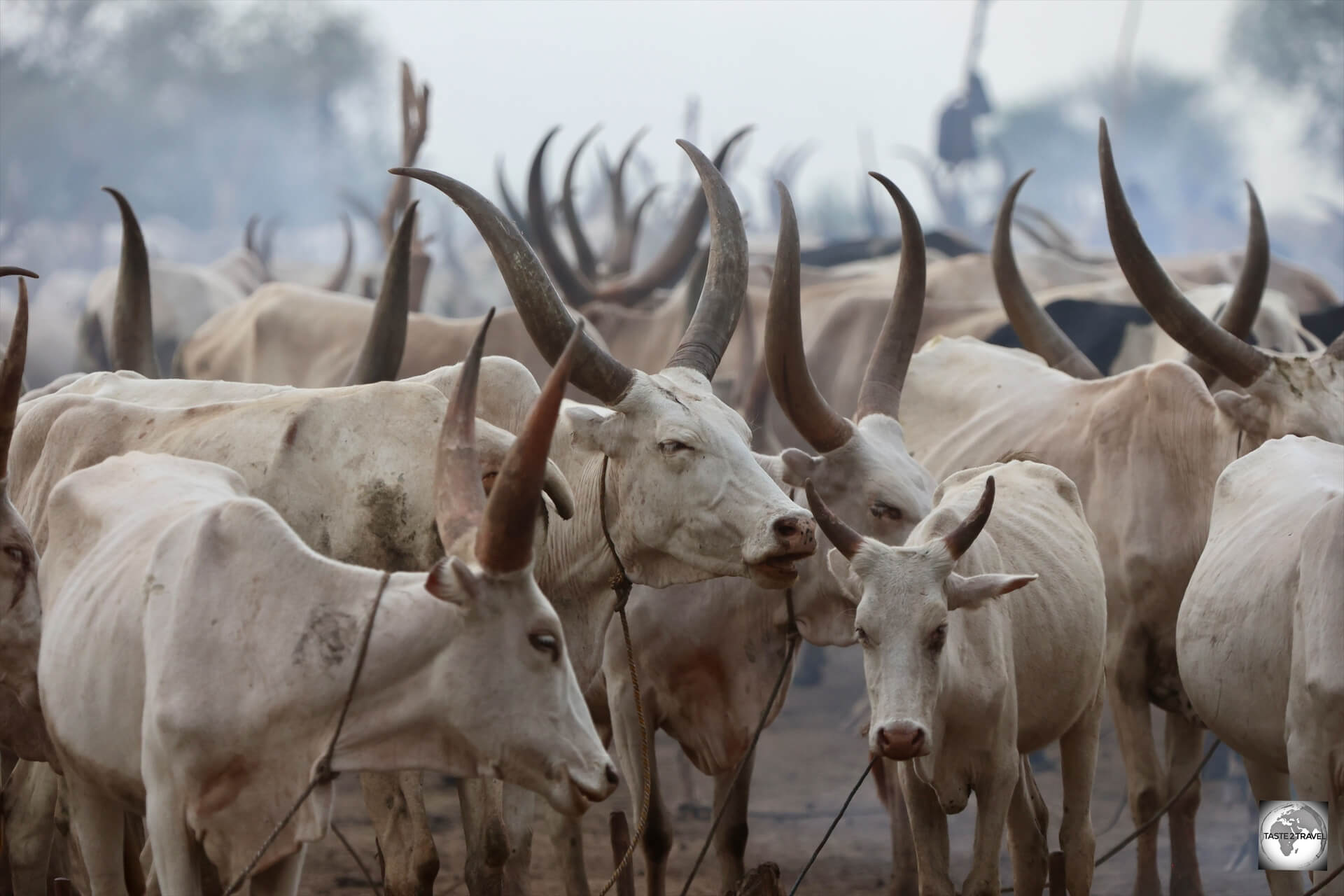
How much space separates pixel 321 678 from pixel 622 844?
226 centimetres

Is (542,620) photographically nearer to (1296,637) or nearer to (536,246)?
(1296,637)

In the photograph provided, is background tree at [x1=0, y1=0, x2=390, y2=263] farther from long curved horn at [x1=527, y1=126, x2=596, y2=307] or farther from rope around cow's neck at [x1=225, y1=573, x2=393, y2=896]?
rope around cow's neck at [x1=225, y1=573, x2=393, y2=896]

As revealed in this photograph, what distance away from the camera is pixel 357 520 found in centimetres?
350

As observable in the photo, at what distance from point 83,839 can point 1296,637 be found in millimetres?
2771

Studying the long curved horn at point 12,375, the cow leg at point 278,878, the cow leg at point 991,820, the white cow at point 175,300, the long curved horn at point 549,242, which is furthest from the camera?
the white cow at point 175,300

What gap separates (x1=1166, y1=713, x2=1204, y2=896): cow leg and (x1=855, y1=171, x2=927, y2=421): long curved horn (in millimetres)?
1556

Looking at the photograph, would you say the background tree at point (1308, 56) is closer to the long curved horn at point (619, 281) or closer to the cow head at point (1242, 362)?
the long curved horn at point (619, 281)

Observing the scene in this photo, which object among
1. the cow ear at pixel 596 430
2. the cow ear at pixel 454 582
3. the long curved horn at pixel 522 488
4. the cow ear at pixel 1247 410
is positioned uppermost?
the long curved horn at pixel 522 488

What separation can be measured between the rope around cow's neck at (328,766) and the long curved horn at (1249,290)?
4.33 meters

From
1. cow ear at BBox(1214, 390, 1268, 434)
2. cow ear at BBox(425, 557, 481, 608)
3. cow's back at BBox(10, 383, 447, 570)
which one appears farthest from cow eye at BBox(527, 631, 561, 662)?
cow ear at BBox(1214, 390, 1268, 434)

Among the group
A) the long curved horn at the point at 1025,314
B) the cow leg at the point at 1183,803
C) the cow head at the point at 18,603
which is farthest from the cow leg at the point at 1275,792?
the cow head at the point at 18,603

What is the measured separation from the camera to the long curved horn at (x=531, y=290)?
11.9 feet

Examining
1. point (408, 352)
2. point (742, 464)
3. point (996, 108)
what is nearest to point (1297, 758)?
point (742, 464)

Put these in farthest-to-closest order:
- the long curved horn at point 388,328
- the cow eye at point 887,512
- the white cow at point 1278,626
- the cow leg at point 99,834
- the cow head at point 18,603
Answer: the long curved horn at point 388,328 < the cow eye at point 887,512 < the white cow at point 1278,626 < the cow head at point 18,603 < the cow leg at point 99,834
